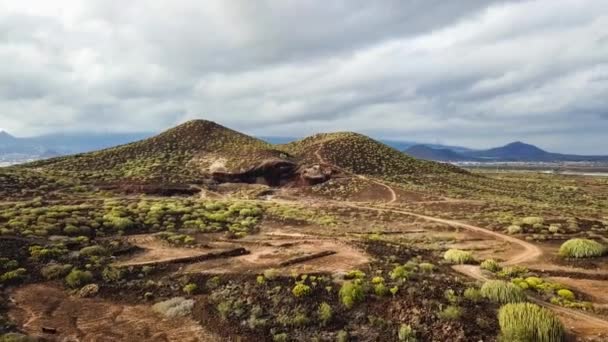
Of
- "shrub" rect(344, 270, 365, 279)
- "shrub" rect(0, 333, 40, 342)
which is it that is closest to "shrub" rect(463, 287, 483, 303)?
"shrub" rect(344, 270, 365, 279)

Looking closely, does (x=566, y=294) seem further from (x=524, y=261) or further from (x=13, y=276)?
(x=13, y=276)

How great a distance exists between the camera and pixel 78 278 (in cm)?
2227

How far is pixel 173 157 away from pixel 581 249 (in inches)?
3289

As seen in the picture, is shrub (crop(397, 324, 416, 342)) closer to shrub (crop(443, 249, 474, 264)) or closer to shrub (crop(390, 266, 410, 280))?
shrub (crop(390, 266, 410, 280))

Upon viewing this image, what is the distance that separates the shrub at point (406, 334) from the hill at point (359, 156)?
66.0 meters

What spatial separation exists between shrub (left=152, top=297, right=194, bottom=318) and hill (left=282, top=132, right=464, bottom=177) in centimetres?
6405

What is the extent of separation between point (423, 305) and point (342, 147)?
78306mm

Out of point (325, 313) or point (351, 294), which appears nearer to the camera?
point (325, 313)

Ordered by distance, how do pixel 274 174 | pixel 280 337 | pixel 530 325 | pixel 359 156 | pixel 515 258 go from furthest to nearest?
pixel 359 156, pixel 274 174, pixel 515 258, pixel 280 337, pixel 530 325

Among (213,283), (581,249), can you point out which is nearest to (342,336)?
(213,283)

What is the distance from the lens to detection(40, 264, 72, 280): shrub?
75.6 ft

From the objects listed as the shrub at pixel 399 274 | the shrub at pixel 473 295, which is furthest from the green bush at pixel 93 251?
the shrub at pixel 473 295

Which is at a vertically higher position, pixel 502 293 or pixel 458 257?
pixel 502 293

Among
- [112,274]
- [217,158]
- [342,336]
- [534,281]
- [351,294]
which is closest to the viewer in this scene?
[342,336]
